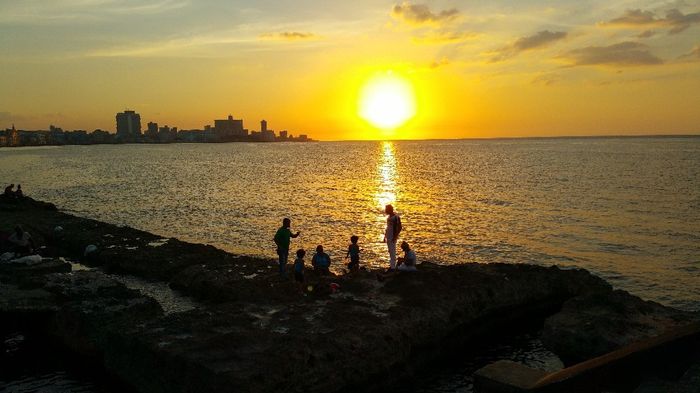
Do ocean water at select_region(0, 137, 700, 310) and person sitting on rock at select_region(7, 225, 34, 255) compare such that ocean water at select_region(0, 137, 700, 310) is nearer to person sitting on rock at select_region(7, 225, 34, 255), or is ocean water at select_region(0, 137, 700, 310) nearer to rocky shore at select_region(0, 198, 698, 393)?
rocky shore at select_region(0, 198, 698, 393)

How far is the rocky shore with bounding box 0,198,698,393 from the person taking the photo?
10.7 m

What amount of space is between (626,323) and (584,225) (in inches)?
982

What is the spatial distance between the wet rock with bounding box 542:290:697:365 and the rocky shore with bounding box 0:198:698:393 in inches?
1.3

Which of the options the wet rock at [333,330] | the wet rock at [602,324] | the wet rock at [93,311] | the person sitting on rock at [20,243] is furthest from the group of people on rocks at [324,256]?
the person sitting on rock at [20,243]

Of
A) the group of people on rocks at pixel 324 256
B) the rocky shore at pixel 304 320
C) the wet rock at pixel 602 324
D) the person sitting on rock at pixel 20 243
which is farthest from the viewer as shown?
the person sitting on rock at pixel 20 243

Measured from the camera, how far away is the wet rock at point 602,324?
1264 cm

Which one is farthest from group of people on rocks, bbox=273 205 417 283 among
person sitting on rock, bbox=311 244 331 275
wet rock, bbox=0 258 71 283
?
wet rock, bbox=0 258 71 283

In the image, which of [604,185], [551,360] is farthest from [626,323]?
[604,185]

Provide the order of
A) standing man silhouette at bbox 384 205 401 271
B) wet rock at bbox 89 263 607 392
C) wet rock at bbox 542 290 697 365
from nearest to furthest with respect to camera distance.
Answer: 1. wet rock at bbox 89 263 607 392
2. wet rock at bbox 542 290 697 365
3. standing man silhouette at bbox 384 205 401 271

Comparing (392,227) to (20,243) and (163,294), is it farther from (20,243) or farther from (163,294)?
(20,243)

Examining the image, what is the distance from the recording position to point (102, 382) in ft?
41.0

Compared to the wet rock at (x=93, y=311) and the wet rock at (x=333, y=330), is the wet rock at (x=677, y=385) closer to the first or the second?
the wet rock at (x=333, y=330)

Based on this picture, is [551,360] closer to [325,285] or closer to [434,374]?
[434,374]

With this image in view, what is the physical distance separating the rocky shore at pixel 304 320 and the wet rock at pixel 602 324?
0.03m
